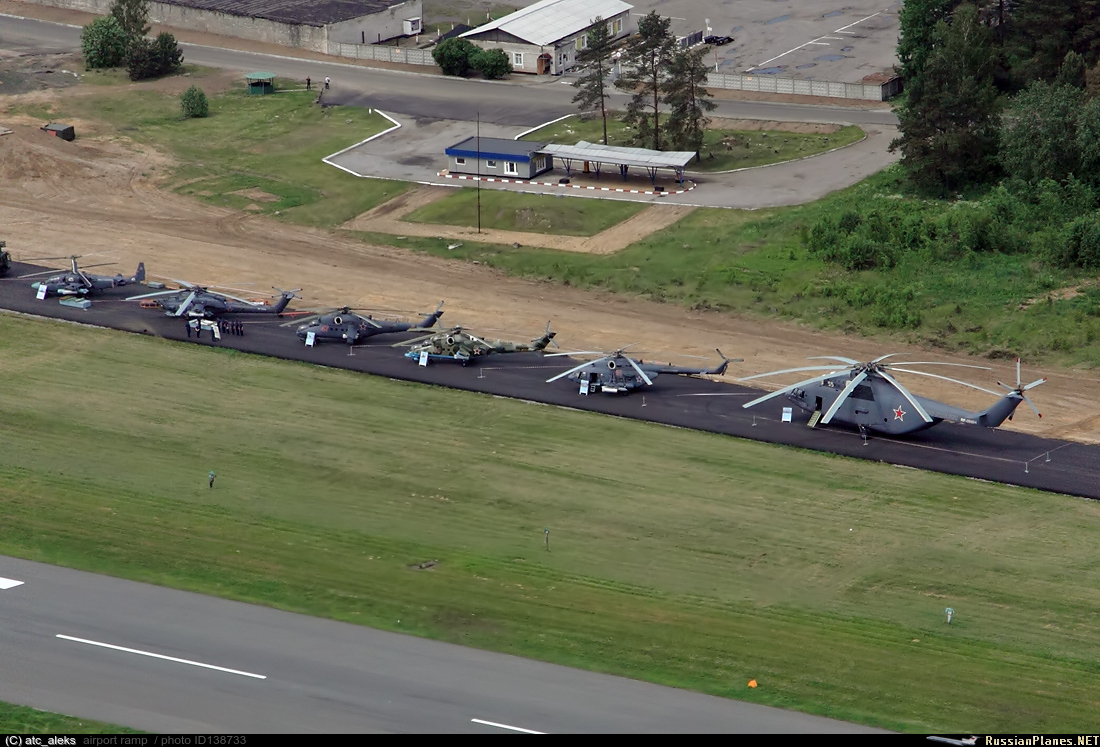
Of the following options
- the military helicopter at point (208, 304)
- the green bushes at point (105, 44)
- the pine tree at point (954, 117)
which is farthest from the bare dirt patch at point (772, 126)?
the green bushes at point (105, 44)

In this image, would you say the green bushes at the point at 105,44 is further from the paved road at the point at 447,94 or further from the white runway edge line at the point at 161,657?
the white runway edge line at the point at 161,657

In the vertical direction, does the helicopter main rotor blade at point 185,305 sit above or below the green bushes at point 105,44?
below

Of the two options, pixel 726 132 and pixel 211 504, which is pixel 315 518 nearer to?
pixel 211 504

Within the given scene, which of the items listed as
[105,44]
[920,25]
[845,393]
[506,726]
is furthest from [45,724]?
[105,44]

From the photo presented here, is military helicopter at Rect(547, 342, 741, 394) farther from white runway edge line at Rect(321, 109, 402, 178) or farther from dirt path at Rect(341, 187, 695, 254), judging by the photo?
white runway edge line at Rect(321, 109, 402, 178)

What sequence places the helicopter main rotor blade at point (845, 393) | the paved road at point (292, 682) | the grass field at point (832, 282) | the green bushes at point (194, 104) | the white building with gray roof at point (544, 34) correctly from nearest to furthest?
the paved road at point (292, 682), the helicopter main rotor blade at point (845, 393), the grass field at point (832, 282), the green bushes at point (194, 104), the white building with gray roof at point (544, 34)

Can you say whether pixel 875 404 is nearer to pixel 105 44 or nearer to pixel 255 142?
pixel 255 142

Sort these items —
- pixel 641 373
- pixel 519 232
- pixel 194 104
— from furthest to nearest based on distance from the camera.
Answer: pixel 194 104
pixel 519 232
pixel 641 373
